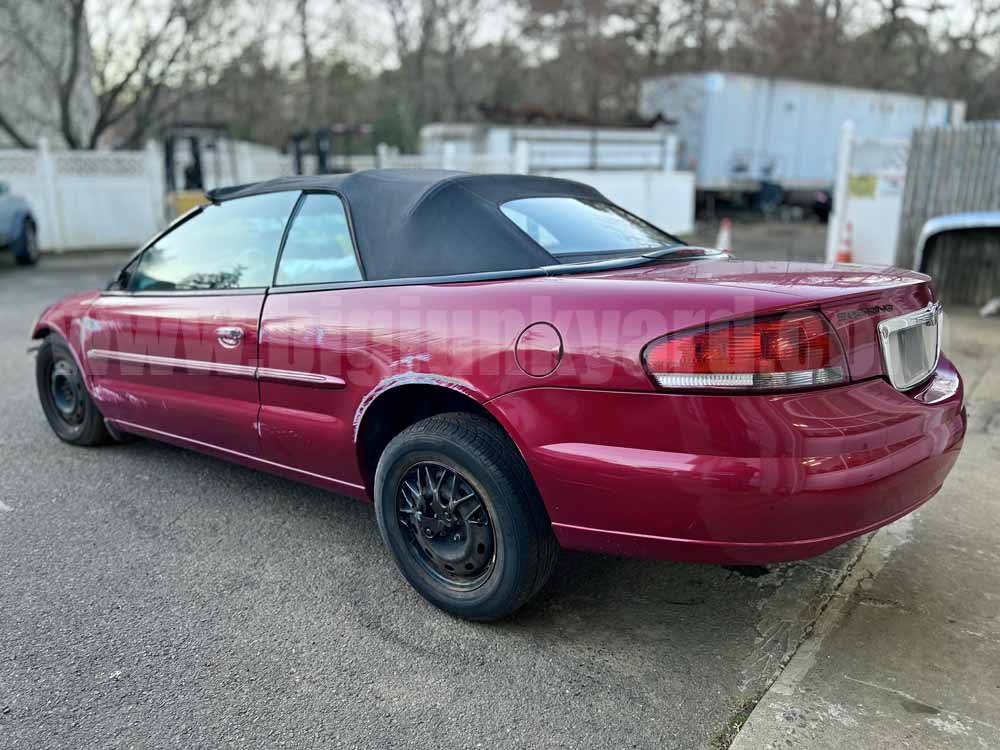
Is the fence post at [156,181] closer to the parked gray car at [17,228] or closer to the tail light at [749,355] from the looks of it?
the parked gray car at [17,228]

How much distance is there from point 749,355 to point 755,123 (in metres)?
21.8

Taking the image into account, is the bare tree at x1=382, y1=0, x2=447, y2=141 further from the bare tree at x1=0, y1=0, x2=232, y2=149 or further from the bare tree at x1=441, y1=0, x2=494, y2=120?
the bare tree at x1=0, y1=0, x2=232, y2=149

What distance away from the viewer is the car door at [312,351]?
116 inches

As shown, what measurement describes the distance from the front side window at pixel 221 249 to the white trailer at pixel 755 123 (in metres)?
19.1

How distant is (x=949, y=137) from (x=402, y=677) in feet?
28.9

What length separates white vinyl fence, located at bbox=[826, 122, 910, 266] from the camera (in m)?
9.88

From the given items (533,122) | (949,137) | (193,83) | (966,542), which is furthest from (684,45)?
(966,542)

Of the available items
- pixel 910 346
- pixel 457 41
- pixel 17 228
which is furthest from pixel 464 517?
pixel 457 41

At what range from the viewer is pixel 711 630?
8.80ft

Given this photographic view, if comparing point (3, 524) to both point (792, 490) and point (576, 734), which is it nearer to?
point (576, 734)

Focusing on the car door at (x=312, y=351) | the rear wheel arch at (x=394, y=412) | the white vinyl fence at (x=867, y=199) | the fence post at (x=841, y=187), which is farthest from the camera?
the fence post at (x=841, y=187)

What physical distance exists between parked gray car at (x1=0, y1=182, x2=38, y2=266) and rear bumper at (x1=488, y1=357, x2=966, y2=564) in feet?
40.6

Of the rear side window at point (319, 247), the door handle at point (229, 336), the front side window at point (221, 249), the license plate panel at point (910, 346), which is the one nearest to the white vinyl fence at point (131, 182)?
the front side window at point (221, 249)

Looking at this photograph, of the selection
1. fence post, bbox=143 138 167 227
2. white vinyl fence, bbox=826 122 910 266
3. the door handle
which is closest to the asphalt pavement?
the door handle
